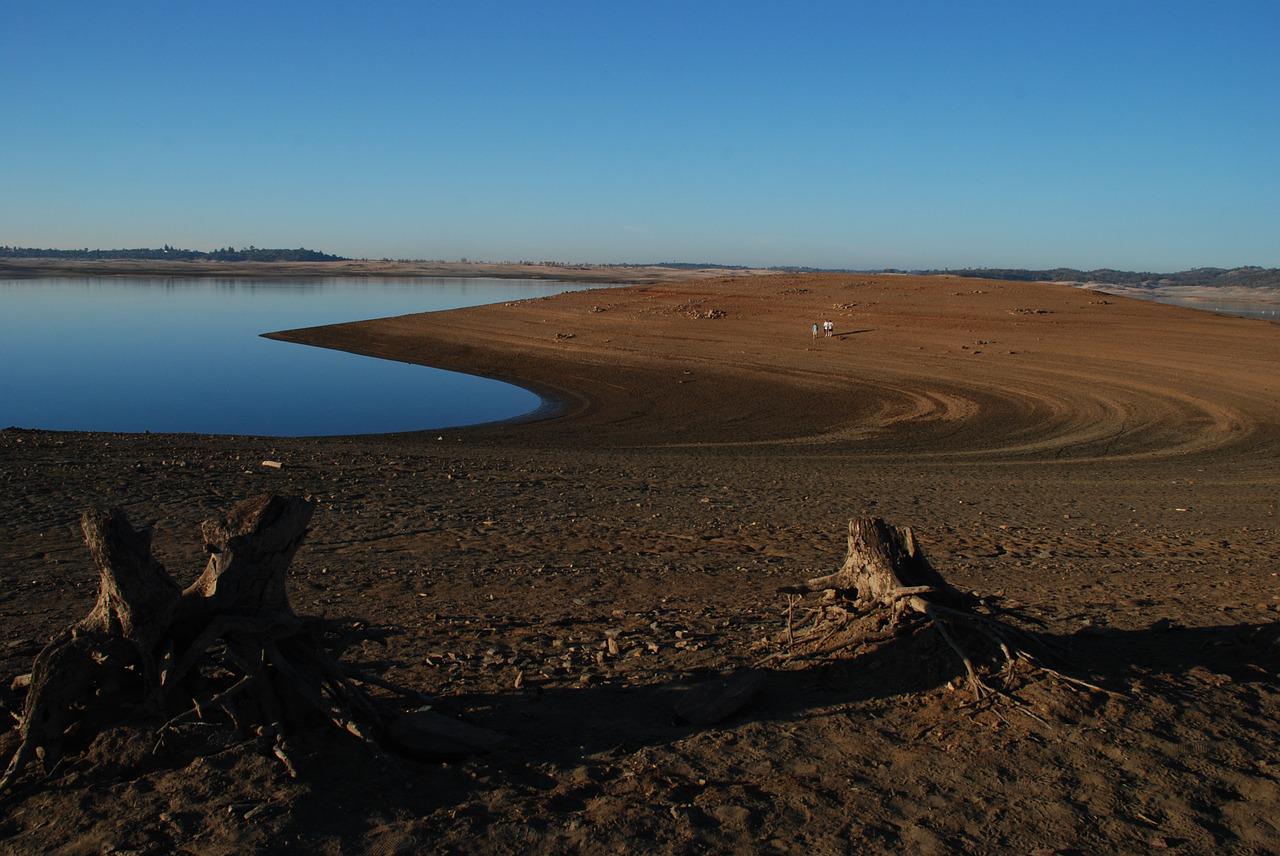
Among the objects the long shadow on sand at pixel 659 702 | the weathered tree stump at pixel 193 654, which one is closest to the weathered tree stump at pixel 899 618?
the long shadow on sand at pixel 659 702

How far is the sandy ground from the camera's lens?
12.8 feet

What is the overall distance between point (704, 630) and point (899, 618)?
4.80 ft

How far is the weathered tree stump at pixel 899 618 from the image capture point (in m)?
5.13

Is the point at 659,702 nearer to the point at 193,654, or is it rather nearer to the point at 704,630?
the point at 704,630

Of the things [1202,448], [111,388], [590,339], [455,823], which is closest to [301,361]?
[111,388]

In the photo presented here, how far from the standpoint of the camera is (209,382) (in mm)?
32031

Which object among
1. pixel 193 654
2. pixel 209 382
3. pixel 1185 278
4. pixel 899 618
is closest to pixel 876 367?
pixel 209 382

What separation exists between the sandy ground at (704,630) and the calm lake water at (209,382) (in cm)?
661

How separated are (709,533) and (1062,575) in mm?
3356

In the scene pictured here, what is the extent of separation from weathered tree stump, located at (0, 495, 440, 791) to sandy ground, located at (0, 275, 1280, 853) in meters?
0.20

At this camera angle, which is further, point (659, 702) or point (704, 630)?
point (704, 630)

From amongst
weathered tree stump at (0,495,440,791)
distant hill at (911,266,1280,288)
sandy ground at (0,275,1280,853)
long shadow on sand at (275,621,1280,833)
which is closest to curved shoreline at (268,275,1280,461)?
sandy ground at (0,275,1280,853)

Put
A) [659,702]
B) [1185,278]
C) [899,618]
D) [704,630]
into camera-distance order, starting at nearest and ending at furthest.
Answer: [659,702] < [899,618] < [704,630] < [1185,278]

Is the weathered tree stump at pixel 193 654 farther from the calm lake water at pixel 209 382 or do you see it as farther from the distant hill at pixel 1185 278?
the distant hill at pixel 1185 278
